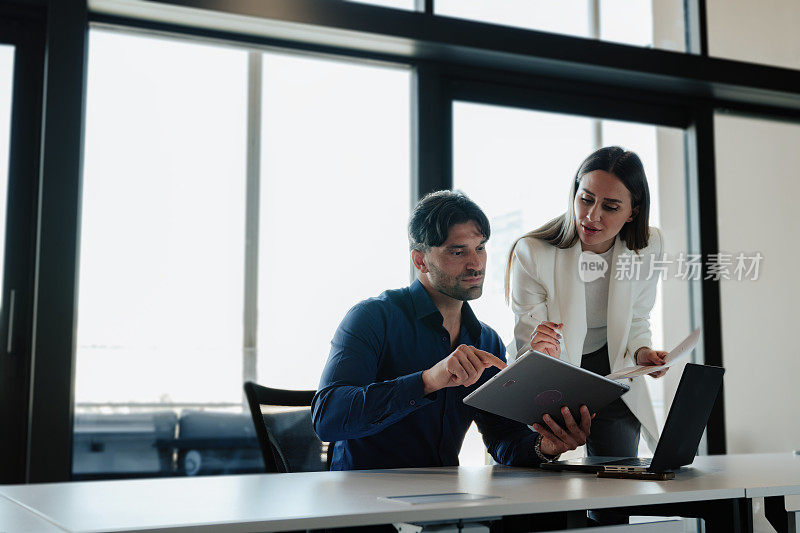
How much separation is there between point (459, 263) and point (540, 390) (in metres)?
0.45

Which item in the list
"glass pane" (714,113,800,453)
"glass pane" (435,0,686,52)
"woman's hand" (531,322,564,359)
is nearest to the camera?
"woman's hand" (531,322,564,359)

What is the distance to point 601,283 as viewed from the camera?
2359mm

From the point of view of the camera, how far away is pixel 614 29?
3922 millimetres

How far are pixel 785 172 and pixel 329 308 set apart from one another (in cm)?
247

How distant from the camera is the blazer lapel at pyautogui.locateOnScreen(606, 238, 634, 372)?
2268 mm

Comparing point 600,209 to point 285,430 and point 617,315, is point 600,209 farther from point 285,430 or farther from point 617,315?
point 285,430

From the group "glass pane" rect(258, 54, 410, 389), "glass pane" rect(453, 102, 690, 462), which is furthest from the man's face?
"glass pane" rect(453, 102, 690, 462)

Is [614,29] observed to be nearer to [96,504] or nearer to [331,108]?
[331,108]

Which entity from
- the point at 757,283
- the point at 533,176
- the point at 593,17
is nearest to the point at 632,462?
the point at 533,176

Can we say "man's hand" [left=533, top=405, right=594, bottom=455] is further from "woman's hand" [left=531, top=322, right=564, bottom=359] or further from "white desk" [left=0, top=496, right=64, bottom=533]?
"white desk" [left=0, top=496, right=64, bottom=533]

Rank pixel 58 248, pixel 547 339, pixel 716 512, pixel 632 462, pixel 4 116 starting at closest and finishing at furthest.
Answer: pixel 716 512 < pixel 632 462 < pixel 547 339 < pixel 58 248 < pixel 4 116

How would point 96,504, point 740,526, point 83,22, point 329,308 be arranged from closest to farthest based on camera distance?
point 96,504 → point 740,526 → point 83,22 → point 329,308

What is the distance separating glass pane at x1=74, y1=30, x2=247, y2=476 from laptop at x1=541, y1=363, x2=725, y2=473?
1.75 m

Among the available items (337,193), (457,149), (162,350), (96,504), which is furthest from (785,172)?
(96,504)
